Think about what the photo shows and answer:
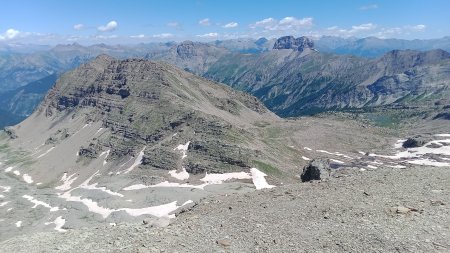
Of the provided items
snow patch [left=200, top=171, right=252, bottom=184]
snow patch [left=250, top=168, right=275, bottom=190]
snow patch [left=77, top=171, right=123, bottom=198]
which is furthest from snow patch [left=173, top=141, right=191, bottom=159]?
snow patch [left=77, top=171, right=123, bottom=198]

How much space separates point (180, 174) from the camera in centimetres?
17638

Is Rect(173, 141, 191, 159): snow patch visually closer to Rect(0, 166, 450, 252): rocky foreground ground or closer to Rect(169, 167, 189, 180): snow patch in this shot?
Rect(169, 167, 189, 180): snow patch

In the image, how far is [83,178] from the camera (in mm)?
197500

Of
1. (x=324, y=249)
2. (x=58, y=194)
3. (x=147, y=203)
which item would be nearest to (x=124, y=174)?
(x=58, y=194)

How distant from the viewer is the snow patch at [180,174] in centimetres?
17357

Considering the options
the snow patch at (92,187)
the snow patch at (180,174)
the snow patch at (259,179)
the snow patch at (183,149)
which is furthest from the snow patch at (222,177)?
the snow patch at (92,187)

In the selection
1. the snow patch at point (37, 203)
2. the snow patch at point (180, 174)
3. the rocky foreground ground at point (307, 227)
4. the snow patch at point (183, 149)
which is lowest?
the snow patch at point (37, 203)

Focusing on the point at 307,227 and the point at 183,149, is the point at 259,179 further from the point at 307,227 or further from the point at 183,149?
the point at 307,227

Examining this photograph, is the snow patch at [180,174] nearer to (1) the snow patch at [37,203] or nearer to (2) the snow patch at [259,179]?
(2) the snow patch at [259,179]

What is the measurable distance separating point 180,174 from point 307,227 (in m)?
142

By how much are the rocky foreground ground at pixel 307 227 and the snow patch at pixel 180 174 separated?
127717mm

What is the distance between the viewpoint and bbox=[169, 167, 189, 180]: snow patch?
174 metres

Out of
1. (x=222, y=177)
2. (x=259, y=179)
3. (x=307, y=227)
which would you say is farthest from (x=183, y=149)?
(x=307, y=227)

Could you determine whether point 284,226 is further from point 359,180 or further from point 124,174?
point 124,174
